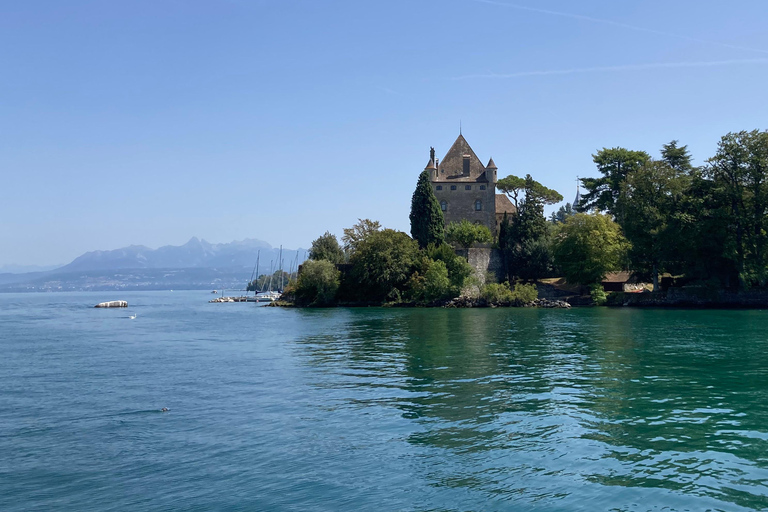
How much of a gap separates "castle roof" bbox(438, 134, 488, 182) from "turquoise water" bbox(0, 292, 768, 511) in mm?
52333

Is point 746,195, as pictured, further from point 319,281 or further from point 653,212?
point 319,281

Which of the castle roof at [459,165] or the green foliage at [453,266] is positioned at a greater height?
the castle roof at [459,165]

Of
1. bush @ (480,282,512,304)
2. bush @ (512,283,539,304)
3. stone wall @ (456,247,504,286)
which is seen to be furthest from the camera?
stone wall @ (456,247,504,286)

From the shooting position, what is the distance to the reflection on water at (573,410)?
393 inches

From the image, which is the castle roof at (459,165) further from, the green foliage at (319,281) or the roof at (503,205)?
the green foliage at (319,281)

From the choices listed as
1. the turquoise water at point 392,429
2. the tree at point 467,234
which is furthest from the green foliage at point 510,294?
the turquoise water at point 392,429

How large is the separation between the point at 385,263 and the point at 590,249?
21968 millimetres

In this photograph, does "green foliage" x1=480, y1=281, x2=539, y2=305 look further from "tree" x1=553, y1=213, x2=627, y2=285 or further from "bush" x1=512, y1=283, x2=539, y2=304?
"tree" x1=553, y1=213, x2=627, y2=285

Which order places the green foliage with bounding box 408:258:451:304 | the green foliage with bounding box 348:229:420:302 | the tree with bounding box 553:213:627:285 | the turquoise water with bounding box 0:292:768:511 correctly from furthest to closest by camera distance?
the green foliage with bounding box 348:229:420:302, the green foliage with bounding box 408:258:451:304, the tree with bounding box 553:213:627:285, the turquoise water with bounding box 0:292:768:511

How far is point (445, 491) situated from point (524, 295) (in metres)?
56.0

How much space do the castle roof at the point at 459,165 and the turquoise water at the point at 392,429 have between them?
5233 centimetres

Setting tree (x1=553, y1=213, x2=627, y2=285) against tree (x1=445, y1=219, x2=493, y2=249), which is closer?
tree (x1=553, y1=213, x2=627, y2=285)

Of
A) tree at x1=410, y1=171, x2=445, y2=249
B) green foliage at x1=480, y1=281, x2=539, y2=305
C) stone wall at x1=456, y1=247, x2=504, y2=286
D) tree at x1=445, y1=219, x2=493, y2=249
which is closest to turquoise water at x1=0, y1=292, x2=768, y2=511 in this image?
green foliage at x1=480, y1=281, x2=539, y2=305

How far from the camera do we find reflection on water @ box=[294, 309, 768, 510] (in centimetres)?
998
